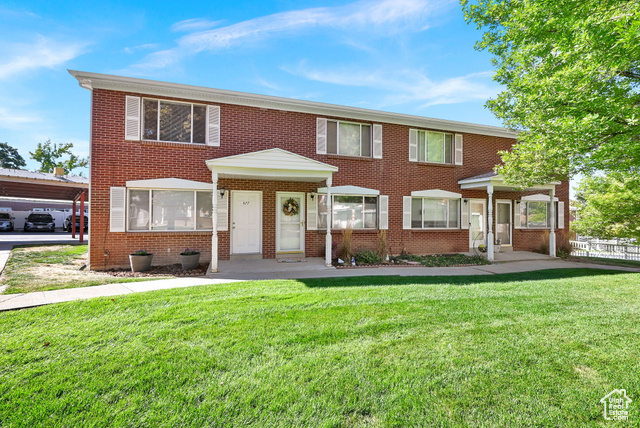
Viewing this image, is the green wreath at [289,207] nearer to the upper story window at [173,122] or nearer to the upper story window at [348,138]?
the upper story window at [348,138]

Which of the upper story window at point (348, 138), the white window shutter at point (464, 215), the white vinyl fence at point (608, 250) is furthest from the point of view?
the white vinyl fence at point (608, 250)

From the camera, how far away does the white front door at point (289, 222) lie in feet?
32.8

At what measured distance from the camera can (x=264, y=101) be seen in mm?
9484

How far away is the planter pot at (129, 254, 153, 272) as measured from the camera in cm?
797

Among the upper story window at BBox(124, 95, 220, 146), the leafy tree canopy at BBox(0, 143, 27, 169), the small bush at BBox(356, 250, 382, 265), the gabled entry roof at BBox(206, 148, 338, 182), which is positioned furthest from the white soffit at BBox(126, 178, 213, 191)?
the leafy tree canopy at BBox(0, 143, 27, 169)

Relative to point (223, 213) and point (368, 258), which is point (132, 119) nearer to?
point (223, 213)

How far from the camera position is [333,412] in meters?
2.21

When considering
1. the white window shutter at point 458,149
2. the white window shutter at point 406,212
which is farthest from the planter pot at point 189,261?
the white window shutter at point 458,149

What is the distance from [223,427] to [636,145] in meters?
7.77

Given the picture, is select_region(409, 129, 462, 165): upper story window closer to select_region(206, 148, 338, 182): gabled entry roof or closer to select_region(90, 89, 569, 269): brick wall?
select_region(90, 89, 569, 269): brick wall

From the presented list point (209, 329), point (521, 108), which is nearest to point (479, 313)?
point (209, 329)

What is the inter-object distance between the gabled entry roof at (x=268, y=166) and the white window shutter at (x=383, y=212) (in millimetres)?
3147

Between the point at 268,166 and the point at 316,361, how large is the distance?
6.05 metres

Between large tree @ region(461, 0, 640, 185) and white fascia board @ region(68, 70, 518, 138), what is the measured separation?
11.3ft
